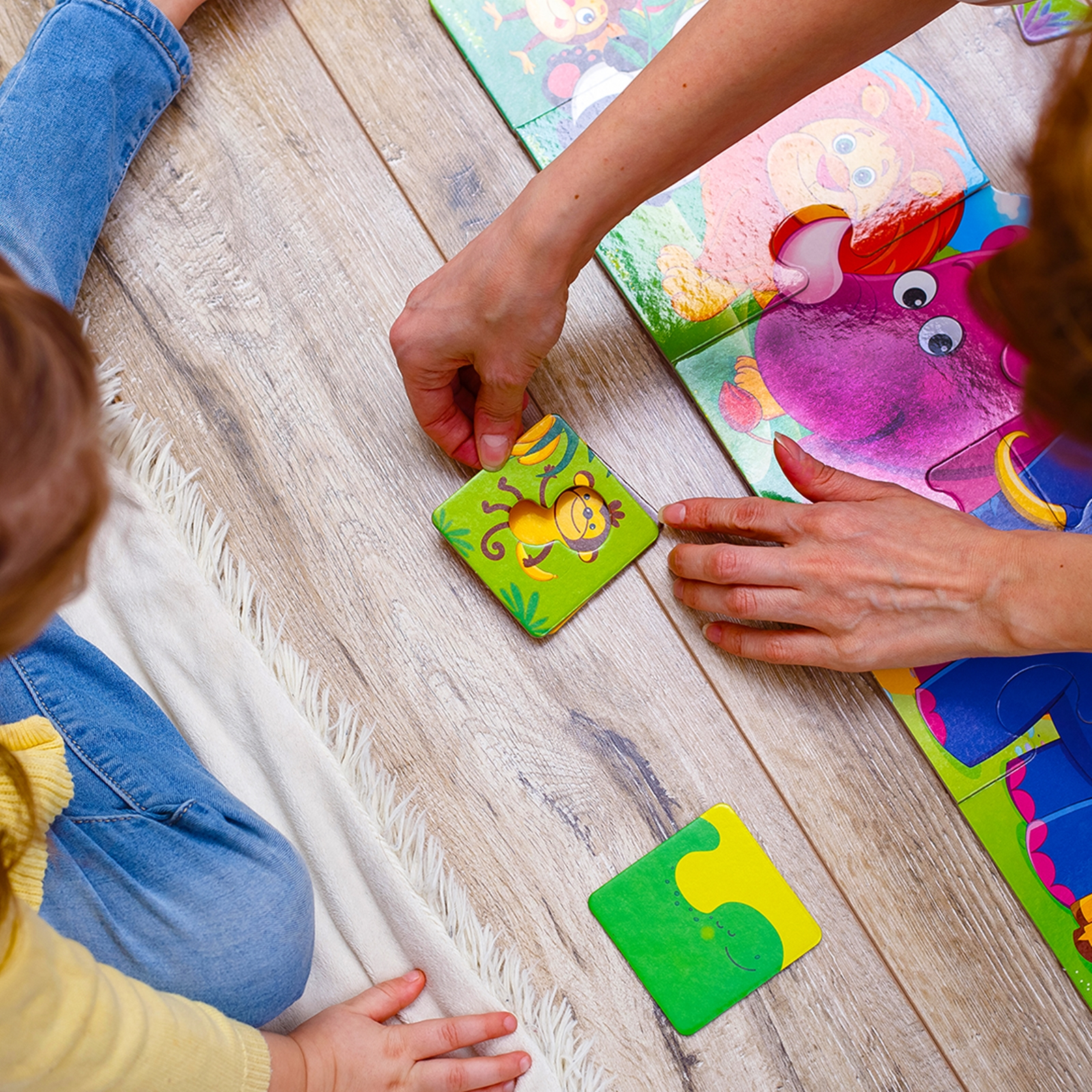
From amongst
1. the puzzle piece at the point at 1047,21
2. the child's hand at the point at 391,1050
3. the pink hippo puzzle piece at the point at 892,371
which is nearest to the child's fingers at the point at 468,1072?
the child's hand at the point at 391,1050

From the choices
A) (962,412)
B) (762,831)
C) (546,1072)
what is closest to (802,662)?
(762,831)

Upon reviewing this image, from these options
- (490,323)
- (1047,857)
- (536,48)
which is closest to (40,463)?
(490,323)

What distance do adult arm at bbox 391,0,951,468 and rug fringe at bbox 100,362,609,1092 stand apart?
0.70 ft

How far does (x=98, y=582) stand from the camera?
0.68 meters

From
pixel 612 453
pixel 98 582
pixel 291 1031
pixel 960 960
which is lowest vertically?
pixel 960 960

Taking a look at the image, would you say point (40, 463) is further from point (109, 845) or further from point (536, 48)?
point (536, 48)

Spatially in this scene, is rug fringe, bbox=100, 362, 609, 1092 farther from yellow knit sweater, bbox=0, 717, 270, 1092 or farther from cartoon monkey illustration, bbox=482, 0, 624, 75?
cartoon monkey illustration, bbox=482, 0, 624, 75

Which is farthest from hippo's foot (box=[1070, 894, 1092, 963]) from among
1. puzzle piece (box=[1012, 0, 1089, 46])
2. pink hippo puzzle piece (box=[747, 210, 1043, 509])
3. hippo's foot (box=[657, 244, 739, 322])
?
puzzle piece (box=[1012, 0, 1089, 46])

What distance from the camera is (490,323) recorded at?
1.94ft

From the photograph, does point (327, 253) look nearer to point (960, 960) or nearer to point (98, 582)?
point (98, 582)

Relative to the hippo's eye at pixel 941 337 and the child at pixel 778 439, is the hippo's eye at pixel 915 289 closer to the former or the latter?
the hippo's eye at pixel 941 337

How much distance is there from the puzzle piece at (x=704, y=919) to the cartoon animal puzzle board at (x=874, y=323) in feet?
0.56

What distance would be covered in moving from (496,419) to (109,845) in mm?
404

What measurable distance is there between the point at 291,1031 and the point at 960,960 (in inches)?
20.5
